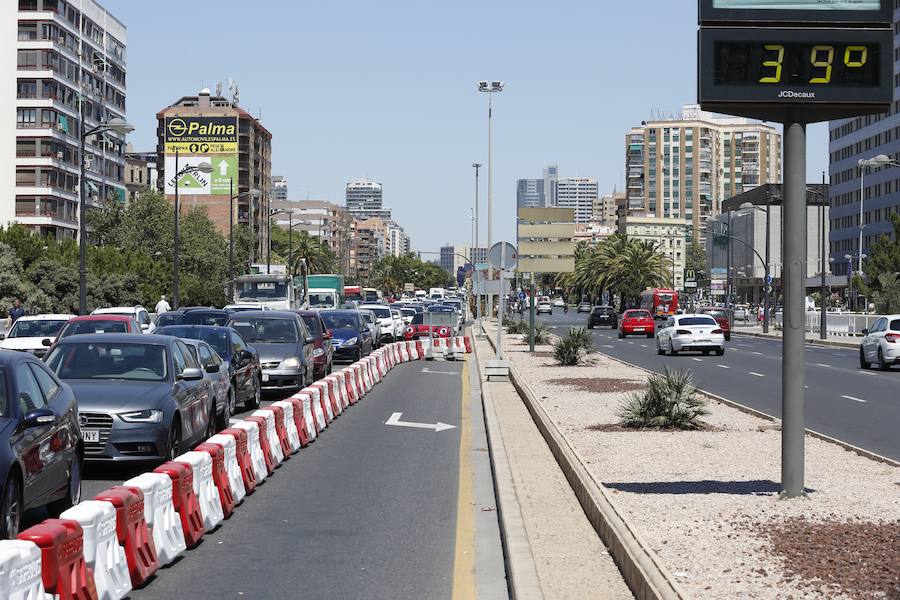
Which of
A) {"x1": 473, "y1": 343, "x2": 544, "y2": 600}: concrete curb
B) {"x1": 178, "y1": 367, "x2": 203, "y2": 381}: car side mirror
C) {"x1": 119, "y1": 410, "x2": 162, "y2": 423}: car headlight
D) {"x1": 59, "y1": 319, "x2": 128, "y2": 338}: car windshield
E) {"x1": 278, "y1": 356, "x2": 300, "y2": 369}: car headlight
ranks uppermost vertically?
{"x1": 59, "y1": 319, "x2": 128, "y2": 338}: car windshield

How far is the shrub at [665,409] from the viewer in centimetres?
1903

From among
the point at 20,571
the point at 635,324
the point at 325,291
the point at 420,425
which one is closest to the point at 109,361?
the point at 420,425

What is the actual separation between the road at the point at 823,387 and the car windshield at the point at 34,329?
568 inches

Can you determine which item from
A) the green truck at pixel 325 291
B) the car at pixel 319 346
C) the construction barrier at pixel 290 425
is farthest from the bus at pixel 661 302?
the construction barrier at pixel 290 425

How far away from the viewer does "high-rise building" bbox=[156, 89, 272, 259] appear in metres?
156

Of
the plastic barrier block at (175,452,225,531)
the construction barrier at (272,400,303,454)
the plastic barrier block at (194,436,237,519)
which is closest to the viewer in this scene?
the plastic barrier block at (175,452,225,531)

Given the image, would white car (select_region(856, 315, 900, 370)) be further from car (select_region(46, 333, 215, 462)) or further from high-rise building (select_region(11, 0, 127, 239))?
high-rise building (select_region(11, 0, 127, 239))

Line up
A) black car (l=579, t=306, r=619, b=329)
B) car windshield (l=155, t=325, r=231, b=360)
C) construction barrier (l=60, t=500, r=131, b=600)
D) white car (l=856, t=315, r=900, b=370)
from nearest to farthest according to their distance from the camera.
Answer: construction barrier (l=60, t=500, r=131, b=600)
car windshield (l=155, t=325, r=231, b=360)
white car (l=856, t=315, r=900, b=370)
black car (l=579, t=306, r=619, b=329)

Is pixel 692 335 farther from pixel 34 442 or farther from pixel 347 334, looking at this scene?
pixel 34 442

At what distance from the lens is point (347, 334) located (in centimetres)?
4100

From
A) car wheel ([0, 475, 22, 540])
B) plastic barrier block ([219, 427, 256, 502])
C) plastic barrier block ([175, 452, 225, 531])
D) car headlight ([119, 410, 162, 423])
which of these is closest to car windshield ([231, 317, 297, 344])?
car headlight ([119, 410, 162, 423])

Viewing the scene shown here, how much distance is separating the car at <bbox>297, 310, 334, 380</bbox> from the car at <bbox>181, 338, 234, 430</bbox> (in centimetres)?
982

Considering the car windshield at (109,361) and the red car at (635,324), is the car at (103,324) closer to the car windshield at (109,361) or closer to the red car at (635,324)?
the car windshield at (109,361)

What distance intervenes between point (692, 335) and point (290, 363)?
79.1ft
